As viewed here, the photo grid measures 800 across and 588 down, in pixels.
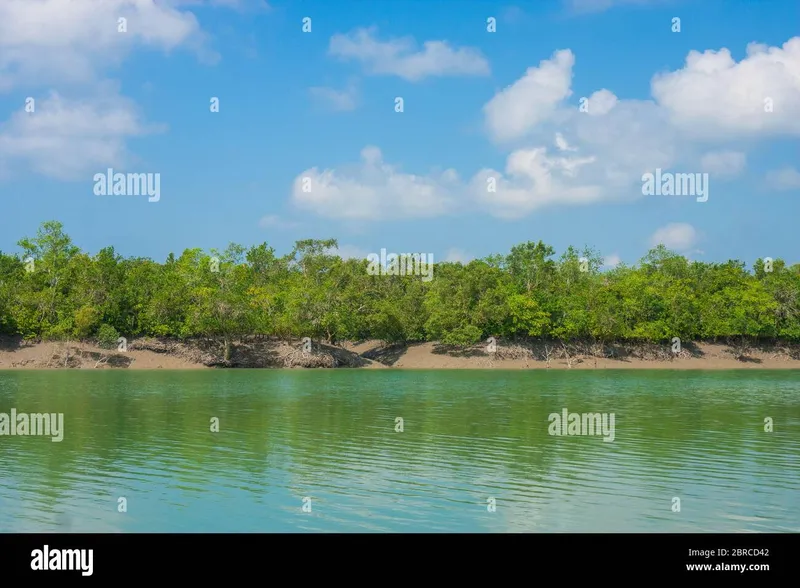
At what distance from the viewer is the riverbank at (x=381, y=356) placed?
8175cm

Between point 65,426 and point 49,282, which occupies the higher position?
point 49,282

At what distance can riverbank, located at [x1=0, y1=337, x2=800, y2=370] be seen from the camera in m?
81.8

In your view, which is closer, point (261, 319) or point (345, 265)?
point (261, 319)

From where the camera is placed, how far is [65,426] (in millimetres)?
29656

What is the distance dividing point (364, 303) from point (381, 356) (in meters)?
7.31

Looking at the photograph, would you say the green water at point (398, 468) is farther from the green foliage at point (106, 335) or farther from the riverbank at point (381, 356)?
the riverbank at point (381, 356)

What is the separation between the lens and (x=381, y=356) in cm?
9144

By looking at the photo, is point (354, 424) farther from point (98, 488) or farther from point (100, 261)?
point (100, 261)

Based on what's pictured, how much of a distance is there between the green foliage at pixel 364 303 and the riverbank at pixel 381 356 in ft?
4.86

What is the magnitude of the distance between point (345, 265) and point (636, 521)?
8151 centimetres
